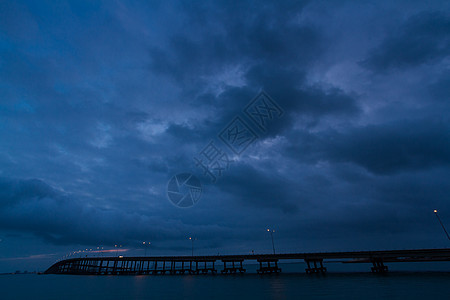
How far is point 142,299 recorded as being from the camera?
126ft

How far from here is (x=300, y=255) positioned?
88.6 meters

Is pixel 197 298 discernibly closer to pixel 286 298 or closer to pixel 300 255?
pixel 286 298

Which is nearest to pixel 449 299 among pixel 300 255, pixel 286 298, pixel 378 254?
pixel 286 298

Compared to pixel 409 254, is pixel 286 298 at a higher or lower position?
lower

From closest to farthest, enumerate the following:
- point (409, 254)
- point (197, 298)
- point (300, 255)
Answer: point (197, 298), point (409, 254), point (300, 255)

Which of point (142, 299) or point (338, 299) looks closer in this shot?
point (338, 299)

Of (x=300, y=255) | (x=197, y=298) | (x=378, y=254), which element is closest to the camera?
(x=197, y=298)

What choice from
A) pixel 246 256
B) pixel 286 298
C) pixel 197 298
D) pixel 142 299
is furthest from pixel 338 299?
pixel 246 256

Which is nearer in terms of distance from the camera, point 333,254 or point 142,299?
point 142,299

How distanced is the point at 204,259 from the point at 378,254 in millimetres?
79797

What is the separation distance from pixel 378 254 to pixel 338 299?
59.3m

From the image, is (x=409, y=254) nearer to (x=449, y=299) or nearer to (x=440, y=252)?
(x=440, y=252)

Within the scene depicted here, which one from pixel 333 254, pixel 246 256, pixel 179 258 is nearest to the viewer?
pixel 333 254

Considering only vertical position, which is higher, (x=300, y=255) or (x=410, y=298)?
(x=300, y=255)
